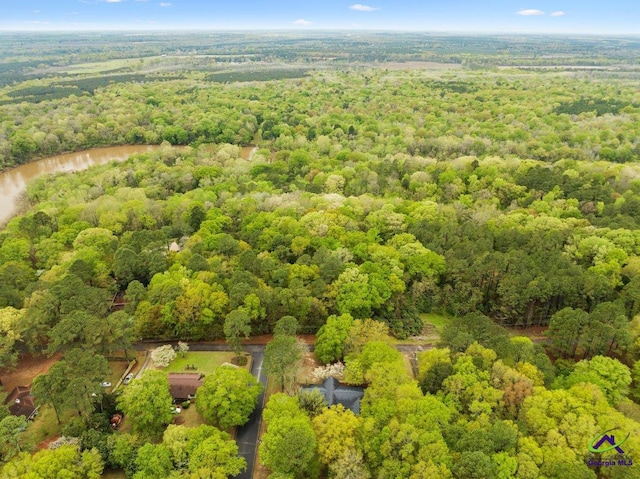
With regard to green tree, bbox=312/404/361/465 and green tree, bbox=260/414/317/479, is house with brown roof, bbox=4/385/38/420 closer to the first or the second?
green tree, bbox=260/414/317/479

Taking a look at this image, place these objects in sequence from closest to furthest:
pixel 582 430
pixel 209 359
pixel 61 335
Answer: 1. pixel 582 430
2. pixel 61 335
3. pixel 209 359

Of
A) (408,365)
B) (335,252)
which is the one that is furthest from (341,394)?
(335,252)

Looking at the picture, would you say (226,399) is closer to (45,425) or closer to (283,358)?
(283,358)

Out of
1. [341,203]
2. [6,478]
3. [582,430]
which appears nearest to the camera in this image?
[6,478]

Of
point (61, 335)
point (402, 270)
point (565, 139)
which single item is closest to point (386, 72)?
point (565, 139)

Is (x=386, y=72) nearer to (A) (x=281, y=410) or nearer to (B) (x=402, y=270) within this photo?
(B) (x=402, y=270)
